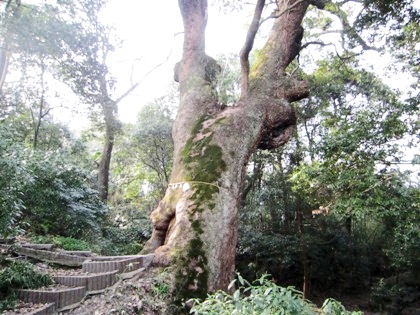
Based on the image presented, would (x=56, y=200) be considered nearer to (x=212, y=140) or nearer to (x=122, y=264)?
(x=122, y=264)

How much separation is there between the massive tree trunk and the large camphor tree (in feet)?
0.05

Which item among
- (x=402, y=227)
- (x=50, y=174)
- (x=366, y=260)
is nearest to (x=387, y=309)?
(x=366, y=260)

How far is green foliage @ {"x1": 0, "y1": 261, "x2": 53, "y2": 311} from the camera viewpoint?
3.84 m

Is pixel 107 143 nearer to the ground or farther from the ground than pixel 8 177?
farther from the ground

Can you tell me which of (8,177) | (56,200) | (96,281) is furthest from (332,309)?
(56,200)

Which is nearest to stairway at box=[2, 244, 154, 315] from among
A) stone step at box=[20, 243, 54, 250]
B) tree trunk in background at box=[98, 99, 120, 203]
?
stone step at box=[20, 243, 54, 250]

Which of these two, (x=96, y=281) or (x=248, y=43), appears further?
(x=248, y=43)

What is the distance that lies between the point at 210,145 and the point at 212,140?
0.12m

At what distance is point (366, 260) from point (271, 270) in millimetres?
4067

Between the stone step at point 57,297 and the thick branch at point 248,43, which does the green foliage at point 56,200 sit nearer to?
the stone step at point 57,297

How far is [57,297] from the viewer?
383 centimetres

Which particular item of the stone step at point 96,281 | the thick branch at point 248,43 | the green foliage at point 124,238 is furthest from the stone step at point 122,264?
the thick branch at point 248,43

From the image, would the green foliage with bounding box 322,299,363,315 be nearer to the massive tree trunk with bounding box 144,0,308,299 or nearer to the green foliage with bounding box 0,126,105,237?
the massive tree trunk with bounding box 144,0,308,299

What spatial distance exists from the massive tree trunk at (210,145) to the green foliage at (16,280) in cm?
153
